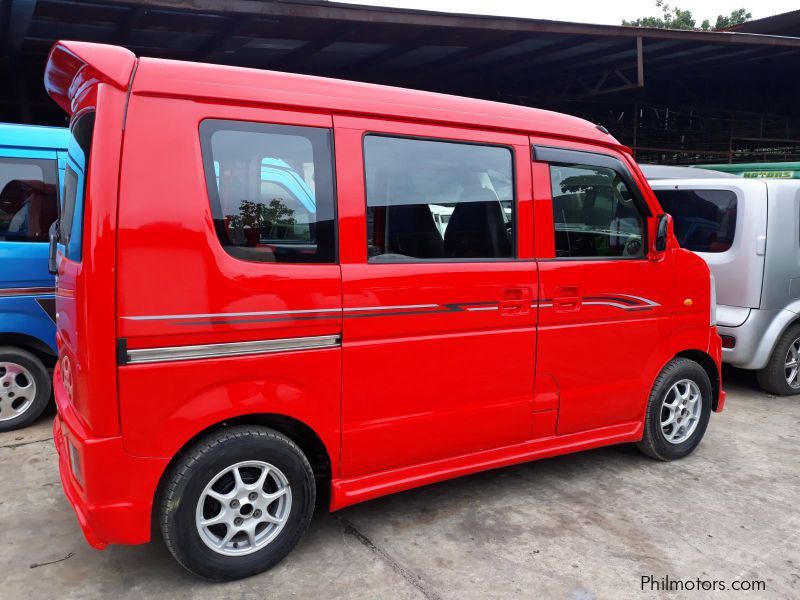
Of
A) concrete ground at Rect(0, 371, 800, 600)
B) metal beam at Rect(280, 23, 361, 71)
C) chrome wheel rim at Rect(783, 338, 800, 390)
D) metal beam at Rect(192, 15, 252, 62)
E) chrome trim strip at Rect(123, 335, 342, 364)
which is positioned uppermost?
metal beam at Rect(280, 23, 361, 71)

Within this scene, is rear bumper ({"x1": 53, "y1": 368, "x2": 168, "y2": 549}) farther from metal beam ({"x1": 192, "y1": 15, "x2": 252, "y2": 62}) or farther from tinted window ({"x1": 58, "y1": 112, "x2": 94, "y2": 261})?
metal beam ({"x1": 192, "y1": 15, "x2": 252, "y2": 62})

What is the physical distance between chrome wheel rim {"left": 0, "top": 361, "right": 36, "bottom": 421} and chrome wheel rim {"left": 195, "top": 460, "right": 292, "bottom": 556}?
2704mm

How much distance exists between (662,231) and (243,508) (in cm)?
271

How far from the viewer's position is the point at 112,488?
234 centimetres

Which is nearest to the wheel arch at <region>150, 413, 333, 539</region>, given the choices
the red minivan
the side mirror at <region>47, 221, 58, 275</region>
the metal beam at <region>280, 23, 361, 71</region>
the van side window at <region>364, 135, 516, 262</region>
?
the red minivan

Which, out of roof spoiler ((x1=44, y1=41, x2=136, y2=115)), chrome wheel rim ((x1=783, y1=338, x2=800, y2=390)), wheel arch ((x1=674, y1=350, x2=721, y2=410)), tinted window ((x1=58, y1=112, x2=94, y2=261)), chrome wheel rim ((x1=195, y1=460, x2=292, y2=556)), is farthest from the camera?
chrome wheel rim ((x1=783, y1=338, x2=800, y2=390))

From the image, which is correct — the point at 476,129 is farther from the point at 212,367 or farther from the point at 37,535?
the point at 37,535

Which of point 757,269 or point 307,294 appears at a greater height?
point 307,294

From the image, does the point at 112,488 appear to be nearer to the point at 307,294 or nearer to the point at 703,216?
the point at 307,294

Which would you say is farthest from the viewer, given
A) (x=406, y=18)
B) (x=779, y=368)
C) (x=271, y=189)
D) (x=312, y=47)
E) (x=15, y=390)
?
(x=312, y=47)

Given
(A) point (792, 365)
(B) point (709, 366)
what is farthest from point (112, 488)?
(A) point (792, 365)

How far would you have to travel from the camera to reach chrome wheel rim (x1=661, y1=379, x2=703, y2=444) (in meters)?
3.96

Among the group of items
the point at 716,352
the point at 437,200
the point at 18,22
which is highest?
the point at 18,22

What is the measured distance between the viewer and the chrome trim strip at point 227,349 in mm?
2328
